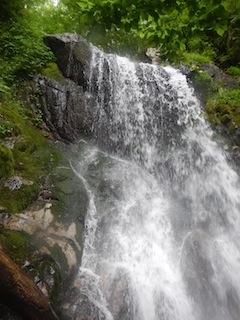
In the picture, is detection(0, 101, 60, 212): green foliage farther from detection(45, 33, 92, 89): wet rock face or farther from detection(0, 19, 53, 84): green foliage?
detection(45, 33, 92, 89): wet rock face

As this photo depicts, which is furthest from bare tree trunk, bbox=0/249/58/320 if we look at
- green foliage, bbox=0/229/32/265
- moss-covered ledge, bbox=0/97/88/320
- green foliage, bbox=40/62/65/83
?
green foliage, bbox=40/62/65/83

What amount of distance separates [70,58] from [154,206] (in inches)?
210

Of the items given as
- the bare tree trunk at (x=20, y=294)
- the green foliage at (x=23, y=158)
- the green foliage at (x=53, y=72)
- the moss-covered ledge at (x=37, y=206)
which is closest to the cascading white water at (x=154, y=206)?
the moss-covered ledge at (x=37, y=206)

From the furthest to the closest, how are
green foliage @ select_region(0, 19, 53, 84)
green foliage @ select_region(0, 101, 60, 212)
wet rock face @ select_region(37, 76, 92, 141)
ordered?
wet rock face @ select_region(37, 76, 92, 141), green foliage @ select_region(0, 19, 53, 84), green foliage @ select_region(0, 101, 60, 212)

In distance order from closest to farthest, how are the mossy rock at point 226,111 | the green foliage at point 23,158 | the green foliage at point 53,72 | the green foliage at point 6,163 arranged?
the green foliage at point 23,158 → the green foliage at point 6,163 → the green foliage at point 53,72 → the mossy rock at point 226,111

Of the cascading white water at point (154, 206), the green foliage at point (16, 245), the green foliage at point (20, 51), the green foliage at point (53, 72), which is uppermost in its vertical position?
the green foliage at point (20, 51)

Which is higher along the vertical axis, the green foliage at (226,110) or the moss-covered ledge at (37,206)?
the green foliage at (226,110)

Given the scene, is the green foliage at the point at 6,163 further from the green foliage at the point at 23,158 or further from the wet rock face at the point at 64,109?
the wet rock face at the point at 64,109

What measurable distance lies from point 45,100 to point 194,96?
5.47 m

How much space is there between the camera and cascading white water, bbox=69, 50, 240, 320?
484 centimetres

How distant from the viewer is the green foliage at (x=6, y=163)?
4.89 metres

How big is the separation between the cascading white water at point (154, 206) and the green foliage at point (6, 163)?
5.84 ft

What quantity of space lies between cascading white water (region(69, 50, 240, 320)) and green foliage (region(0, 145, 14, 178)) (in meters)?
1.78

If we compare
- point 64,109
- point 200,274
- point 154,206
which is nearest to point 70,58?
point 64,109
